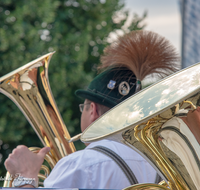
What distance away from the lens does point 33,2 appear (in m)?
4.96

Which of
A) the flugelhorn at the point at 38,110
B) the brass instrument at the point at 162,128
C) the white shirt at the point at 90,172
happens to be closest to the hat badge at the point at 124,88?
the white shirt at the point at 90,172

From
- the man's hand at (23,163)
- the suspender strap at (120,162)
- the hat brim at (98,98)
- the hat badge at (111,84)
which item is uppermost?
the hat badge at (111,84)

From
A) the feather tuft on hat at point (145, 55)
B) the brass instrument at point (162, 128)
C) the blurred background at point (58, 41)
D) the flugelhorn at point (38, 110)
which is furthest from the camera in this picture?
the blurred background at point (58, 41)

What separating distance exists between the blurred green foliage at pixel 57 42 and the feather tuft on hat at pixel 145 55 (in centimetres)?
342

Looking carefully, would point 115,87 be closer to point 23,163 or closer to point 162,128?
point 23,163

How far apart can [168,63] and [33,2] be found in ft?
13.0

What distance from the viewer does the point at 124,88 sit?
176 cm

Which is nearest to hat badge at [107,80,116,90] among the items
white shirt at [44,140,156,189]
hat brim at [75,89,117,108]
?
hat brim at [75,89,117,108]

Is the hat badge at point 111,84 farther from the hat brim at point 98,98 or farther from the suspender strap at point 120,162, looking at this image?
the suspender strap at point 120,162

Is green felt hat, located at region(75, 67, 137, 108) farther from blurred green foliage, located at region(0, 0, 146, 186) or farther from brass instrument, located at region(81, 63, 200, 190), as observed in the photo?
blurred green foliage, located at region(0, 0, 146, 186)

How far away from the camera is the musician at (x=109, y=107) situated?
141 cm

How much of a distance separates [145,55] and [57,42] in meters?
4.12

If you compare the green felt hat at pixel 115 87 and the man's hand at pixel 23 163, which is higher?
the green felt hat at pixel 115 87

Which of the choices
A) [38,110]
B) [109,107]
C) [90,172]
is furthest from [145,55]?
[38,110]
